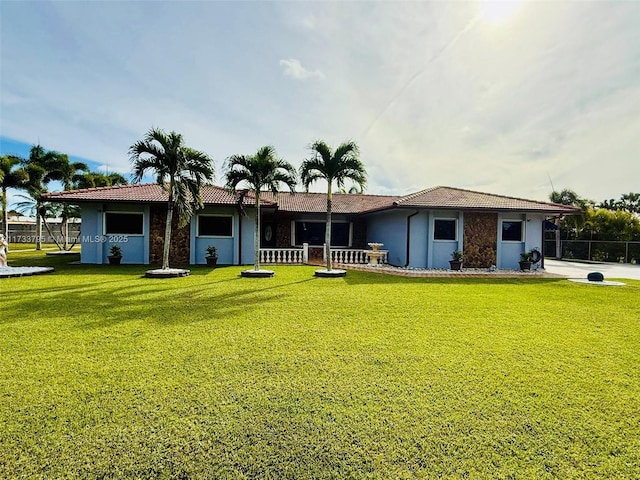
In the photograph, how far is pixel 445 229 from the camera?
14.5m

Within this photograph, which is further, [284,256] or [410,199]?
[284,256]

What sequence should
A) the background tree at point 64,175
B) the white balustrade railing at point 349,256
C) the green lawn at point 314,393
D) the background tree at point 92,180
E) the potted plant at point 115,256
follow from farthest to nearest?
the background tree at point 92,180 → the background tree at point 64,175 → the white balustrade railing at point 349,256 → the potted plant at point 115,256 → the green lawn at point 314,393

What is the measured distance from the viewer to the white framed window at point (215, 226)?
15.0 metres

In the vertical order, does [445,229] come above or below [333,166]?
below

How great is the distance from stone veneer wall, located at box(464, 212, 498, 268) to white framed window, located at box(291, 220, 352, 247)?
23.7 ft

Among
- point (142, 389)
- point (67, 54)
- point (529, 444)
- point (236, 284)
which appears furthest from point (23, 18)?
point (529, 444)

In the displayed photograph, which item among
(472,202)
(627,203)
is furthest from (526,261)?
(627,203)

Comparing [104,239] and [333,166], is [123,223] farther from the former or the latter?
[333,166]

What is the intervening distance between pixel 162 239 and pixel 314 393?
13812 millimetres

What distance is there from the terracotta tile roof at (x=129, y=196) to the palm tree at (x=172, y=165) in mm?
1080

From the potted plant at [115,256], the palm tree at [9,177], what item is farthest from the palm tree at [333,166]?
the palm tree at [9,177]

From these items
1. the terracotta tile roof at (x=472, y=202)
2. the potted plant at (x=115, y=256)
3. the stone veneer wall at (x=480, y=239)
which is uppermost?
the terracotta tile roof at (x=472, y=202)

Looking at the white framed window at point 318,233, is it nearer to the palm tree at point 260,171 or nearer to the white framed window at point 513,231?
the palm tree at point 260,171

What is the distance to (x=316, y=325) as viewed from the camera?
553 cm
